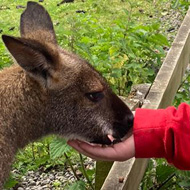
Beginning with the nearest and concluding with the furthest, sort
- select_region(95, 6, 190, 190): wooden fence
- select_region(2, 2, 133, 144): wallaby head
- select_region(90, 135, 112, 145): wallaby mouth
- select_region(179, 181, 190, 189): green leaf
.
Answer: select_region(95, 6, 190, 190): wooden fence
select_region(2, 2, 133, 144): wallaby head
select_region(90, 135, 112, 145): wallaby mouth
select_region(179, 181, 190, 189): green leaf

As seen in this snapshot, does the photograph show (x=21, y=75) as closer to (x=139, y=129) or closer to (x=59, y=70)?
(x=59, y=70)

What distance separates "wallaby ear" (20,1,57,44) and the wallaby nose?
0.65 meters

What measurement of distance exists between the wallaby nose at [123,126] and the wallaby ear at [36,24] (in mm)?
645

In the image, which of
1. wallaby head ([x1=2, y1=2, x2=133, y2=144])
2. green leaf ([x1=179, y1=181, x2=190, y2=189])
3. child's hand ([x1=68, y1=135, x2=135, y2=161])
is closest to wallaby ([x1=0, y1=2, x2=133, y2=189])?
wallaby head ([x1=2, y1=2, x2=133, y2=144])

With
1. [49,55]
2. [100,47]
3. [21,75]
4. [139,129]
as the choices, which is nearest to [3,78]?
[21,75]

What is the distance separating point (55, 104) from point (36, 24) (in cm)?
58

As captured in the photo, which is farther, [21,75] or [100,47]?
[100,47]

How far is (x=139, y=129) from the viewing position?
2721mm

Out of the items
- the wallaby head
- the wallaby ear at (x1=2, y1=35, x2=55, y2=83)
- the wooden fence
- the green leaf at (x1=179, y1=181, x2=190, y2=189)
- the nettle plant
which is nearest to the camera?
the wallaby ear at (x1=2, y1=35, x2=55, y2=83)

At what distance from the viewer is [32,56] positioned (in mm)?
2650

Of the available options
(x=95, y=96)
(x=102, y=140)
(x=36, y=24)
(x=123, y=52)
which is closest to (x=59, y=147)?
(x=102, y=140)

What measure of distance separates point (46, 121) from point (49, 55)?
1.25 feet

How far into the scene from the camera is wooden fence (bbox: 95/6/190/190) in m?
2.75

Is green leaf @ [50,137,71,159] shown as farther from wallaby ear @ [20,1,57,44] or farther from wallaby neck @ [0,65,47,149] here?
wallaby ear @ [20,1,57,44]
